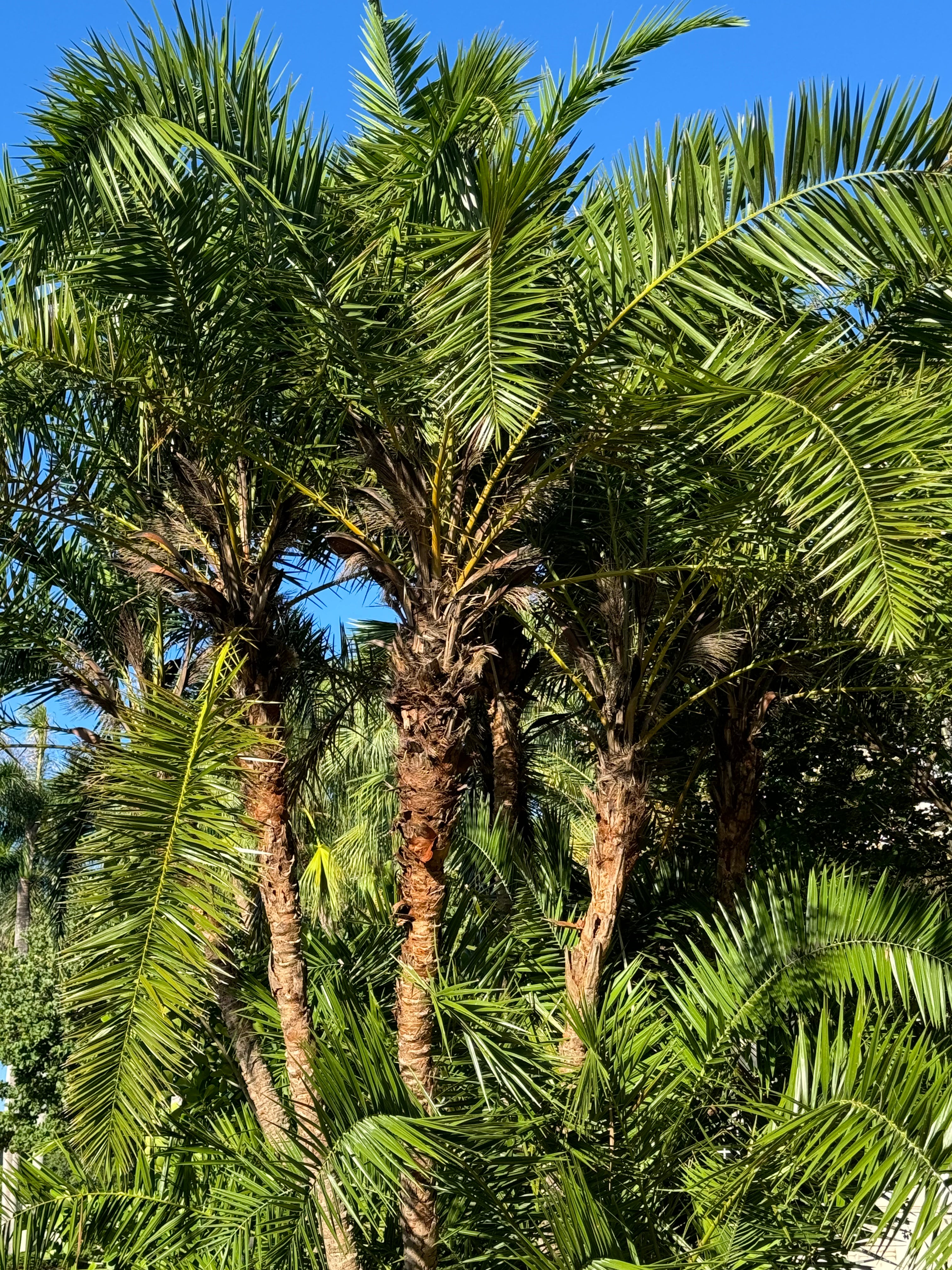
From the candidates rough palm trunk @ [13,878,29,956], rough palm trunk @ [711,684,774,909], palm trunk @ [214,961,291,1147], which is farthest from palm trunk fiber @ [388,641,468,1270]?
rough palm trunk @ [13,878,29,956]

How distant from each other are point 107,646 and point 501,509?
2773 mm

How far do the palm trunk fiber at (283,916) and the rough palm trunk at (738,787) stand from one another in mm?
2958

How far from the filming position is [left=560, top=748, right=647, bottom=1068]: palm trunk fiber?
5531 millimetres

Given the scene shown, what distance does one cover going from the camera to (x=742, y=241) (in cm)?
404

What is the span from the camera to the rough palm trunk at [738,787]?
707cm

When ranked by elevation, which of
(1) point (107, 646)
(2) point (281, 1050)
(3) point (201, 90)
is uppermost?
(3) point (201, 90)

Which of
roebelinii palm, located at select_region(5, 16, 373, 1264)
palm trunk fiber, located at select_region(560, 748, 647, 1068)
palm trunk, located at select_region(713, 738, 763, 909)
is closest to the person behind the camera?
roebelinii palm, located at select_region(5, 16, 373, 1264)

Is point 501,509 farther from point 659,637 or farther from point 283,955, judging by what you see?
point 283,955

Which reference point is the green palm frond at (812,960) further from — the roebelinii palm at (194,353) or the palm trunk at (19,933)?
the palm trunk at (19,933)

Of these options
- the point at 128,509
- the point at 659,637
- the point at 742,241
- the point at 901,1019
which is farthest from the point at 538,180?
the point at 901,1019

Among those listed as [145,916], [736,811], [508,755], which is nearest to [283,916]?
[145,916]

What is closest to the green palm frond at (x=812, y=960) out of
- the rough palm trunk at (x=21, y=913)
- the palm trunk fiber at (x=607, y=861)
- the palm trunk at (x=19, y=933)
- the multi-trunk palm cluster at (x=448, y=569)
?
the multi-trunk palm cluster at (x=448, y=569)

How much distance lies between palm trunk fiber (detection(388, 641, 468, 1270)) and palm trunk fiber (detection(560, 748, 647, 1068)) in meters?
1.05

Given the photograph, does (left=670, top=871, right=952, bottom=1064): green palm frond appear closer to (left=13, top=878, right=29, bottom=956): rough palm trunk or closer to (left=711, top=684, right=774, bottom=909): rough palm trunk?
(left=711, top=684, right=774, bottom=909): rough palm trunk
